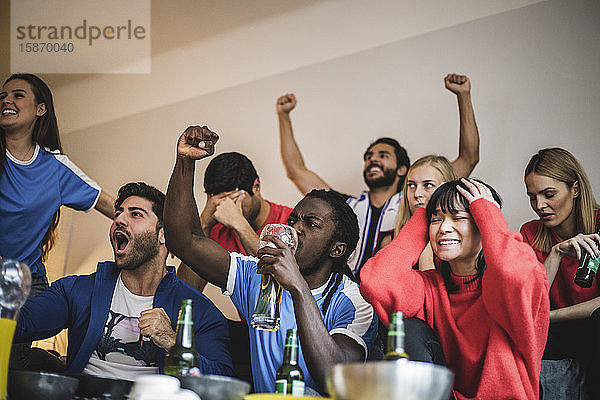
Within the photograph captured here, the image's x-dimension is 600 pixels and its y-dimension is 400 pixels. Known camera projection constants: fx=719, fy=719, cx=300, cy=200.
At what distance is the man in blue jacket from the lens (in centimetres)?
210

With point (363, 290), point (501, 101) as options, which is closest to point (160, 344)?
point (363, 290)

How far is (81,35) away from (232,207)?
3.84 ft

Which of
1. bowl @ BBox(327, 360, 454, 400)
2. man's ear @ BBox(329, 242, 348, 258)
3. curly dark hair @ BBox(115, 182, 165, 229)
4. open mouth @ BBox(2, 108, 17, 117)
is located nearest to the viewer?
bowl @ BBox(327, 360, 454, 400)

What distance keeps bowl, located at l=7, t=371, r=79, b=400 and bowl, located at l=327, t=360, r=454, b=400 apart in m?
0.57

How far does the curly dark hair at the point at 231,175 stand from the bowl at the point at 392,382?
2117mm

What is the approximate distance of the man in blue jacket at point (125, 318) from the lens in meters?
2.10

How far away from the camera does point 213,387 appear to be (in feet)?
3.93

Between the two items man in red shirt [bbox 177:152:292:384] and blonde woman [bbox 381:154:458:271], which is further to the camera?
man in red shirt [bbox 177:152:292:384]

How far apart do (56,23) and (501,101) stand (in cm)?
208

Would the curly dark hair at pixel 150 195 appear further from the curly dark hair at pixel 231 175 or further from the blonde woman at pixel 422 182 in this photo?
the blonde woman at pixel 422 182

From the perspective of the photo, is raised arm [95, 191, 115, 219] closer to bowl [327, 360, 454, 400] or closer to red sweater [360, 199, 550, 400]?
red sweater [360, 199, 550, 400]

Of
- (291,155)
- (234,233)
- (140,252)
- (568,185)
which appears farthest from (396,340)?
(291,155)

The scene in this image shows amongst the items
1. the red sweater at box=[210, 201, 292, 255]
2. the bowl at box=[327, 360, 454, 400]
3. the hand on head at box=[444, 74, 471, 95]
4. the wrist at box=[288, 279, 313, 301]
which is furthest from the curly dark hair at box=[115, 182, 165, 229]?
the bowl at box=[327, 360, 454, 400]

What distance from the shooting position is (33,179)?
290 cm
